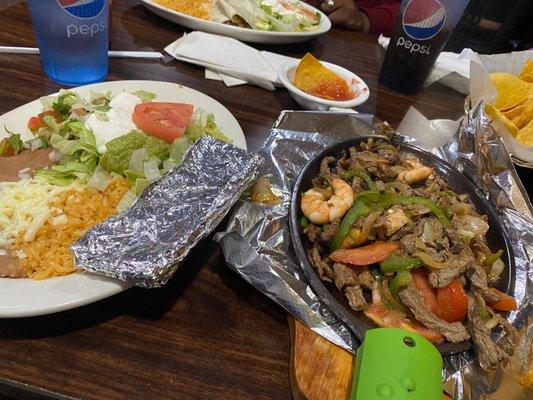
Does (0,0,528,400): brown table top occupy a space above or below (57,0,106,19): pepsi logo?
below

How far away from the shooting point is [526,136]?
158 cm

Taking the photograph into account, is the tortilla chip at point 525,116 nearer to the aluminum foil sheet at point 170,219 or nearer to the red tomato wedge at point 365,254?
the red tomato wedge at point 365,254

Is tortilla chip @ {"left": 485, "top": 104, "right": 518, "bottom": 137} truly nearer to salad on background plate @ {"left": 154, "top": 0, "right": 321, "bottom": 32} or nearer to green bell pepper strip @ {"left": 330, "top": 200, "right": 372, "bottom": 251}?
green bell pepper strip @ {"left": 330, "top": 200, "right": 372, "bottom": 251}

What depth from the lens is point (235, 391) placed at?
0.83 metres

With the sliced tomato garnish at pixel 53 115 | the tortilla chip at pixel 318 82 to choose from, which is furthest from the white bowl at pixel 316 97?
the sliced tomato garnish at pixel 53 115

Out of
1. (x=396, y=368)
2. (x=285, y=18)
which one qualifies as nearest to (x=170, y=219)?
(x=396, y=368)

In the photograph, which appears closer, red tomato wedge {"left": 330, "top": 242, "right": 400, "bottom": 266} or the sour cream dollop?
red tomato wedge {"left": 330, "top": 242, "right": 400, "bottom": 266}

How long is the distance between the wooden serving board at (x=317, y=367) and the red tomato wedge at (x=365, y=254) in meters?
0.19

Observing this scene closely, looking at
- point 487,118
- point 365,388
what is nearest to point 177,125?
point 365,388

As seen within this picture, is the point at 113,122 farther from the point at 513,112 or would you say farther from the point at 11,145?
the point at 513,112

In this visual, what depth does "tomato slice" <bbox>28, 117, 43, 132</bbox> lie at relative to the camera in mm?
1228

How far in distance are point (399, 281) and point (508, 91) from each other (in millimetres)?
1120

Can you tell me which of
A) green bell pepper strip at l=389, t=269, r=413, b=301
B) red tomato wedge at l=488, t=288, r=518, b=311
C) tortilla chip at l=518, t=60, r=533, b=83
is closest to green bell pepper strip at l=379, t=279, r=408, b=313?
green bell pepper strip at l=389, t=269, r=413, b=301

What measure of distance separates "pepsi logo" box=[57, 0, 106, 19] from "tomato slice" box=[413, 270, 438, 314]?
1.22 m
